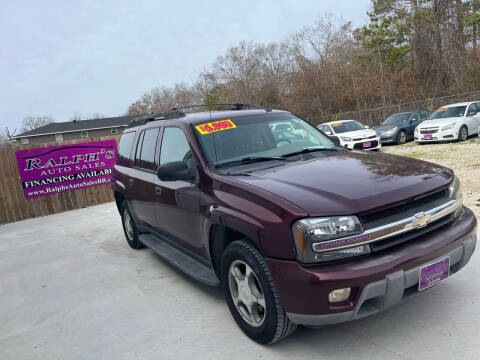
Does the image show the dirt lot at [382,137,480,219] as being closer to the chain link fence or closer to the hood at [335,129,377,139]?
the hood at [335,129,377,139]

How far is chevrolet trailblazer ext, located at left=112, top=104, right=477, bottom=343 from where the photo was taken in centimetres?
242

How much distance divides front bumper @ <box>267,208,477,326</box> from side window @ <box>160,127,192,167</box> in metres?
1.62

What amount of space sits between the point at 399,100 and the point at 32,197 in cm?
2548

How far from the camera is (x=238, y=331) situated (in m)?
3.24

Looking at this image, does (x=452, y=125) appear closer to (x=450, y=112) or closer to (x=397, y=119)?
(x=450, y=112)

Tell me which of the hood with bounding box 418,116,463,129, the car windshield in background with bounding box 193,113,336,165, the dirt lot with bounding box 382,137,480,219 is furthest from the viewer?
the hood with bounding box 418,116,463,129

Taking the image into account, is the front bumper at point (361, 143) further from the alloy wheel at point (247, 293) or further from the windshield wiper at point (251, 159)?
the alloy wheel at point (247, 293)

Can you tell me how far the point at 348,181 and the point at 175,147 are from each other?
1.96m

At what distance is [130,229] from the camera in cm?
596

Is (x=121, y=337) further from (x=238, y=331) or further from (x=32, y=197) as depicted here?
(x=32, y=197)

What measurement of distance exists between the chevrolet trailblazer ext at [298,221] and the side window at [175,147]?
1 cm

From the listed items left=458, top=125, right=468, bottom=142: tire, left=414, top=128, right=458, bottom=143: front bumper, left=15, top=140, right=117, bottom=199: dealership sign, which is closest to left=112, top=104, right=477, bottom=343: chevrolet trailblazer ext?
left=15, top=140, right=117, bottom=199: dealership sign

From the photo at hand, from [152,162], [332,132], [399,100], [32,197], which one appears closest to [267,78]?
[399,100]

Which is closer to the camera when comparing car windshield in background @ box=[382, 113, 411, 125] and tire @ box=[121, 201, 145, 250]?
tire @ box=[121, 201, 145, 250]
